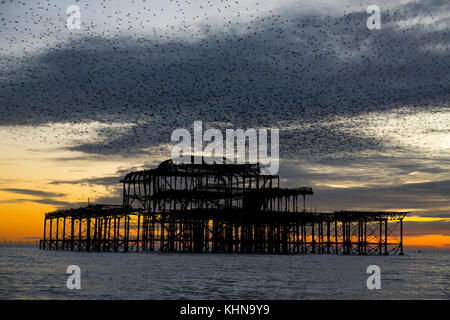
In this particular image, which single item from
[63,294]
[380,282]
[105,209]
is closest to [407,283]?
[380,282]

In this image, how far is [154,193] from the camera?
84188 millimetres

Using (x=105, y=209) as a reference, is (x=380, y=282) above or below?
below

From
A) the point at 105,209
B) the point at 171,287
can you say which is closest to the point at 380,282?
the point at 171,287

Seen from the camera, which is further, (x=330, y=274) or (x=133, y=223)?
(x=133, y=223)

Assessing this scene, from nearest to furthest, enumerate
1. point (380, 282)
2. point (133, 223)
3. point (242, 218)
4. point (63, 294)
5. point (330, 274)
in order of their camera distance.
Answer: point (63, 294), point (380, 282), point (330, 274), point (242, 218), point (133, 223)

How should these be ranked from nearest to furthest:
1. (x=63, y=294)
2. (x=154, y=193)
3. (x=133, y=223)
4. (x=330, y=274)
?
(x=63, y=294) < (x=330, y=274) < (x=154, y=193) < (x=133, y=223)
